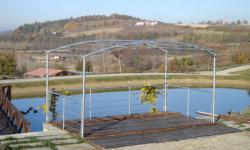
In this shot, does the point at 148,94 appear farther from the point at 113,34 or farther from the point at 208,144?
the point at 113,34

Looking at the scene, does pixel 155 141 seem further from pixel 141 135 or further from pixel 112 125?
pixel 112 125

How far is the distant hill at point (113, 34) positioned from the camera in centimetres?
7288

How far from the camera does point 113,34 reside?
8656 centimetres

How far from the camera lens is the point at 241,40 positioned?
71500 millimetres

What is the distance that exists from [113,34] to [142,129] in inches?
2959

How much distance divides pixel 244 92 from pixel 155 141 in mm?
22835

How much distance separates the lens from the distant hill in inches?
2869

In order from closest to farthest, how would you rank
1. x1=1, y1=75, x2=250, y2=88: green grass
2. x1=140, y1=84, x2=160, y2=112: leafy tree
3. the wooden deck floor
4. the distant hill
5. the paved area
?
1. the paved area
2. the wooden deck floor
3. x1=140, y1=84, x2=160, y2=112: leafy tree
4. x1=1, y1=75, x2=250, y2=88: green grass
5. the distant hill

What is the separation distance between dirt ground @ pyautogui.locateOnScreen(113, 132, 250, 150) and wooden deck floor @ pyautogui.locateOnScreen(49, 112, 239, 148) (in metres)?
0.28

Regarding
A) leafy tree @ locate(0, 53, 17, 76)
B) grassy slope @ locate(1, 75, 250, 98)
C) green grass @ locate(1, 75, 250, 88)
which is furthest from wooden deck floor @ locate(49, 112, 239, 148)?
leafy tree @ locate(0, 53, 17, 76)

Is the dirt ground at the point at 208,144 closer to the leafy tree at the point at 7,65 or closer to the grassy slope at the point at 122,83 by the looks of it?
the grassy slope at the point at 122,83

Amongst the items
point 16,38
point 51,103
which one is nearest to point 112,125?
point 51,103

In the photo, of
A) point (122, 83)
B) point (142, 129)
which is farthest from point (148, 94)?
point (122, 83)

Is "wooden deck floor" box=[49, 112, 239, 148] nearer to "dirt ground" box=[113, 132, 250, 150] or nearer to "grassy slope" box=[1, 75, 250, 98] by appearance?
"dirt ground" box=[113, 132, 250, 150]
